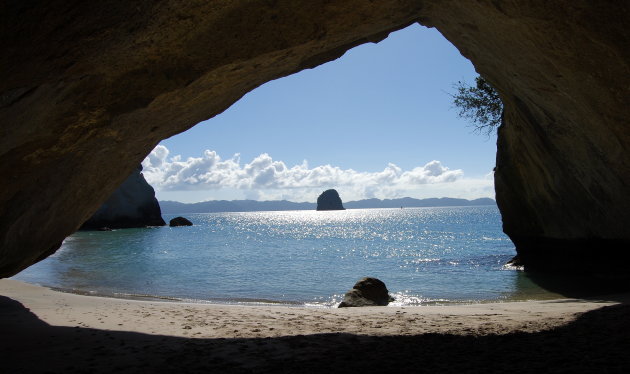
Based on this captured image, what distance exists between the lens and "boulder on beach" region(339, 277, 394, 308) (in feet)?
42.4

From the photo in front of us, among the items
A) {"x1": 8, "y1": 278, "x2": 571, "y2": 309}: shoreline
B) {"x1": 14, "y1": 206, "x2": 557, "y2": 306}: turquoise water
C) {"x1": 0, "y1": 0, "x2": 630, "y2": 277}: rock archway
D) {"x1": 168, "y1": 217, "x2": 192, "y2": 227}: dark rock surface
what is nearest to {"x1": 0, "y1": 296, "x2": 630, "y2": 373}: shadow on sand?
{"x1": 0, "y1": 0, "x2": 630, "y2": 277}: rock archway

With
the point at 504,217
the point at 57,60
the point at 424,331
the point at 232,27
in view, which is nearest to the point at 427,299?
the point at 504,217

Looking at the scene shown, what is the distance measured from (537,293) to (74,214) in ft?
45.6

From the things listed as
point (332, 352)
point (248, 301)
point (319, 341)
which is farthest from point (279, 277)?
point (332, 352)

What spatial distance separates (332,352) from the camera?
5648 mm

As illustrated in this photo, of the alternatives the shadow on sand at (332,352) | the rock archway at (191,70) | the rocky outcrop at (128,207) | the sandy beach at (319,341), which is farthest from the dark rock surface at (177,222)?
the shadow on sand at (332,352)

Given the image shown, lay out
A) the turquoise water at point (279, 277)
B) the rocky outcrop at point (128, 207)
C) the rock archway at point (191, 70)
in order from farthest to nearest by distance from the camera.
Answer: the rocky outcrop at point (128, 207)
the turquoise water at point (279, 277)
the rock archway at point (191, 70)

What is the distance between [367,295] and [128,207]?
2427 inches

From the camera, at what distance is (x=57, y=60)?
4445 mm

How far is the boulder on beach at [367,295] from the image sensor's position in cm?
1291

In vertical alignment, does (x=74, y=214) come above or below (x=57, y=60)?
below

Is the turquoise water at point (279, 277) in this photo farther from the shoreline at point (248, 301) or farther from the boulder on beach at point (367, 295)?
the boulder on beach at point (367, 295)

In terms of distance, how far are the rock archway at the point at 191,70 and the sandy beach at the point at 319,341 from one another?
2.27m

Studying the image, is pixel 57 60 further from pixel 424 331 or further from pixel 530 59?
pixel 530 59
